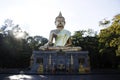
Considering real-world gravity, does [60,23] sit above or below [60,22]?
below

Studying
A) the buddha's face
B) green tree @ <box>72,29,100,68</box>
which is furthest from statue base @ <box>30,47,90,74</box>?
green tree @ <box>72,29,100,68</box>

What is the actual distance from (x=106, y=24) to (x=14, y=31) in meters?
21.7

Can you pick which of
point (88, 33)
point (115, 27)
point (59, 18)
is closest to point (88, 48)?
point (88, 33)

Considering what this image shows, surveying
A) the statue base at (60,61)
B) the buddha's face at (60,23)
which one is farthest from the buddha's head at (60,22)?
the statue base at (60,61)

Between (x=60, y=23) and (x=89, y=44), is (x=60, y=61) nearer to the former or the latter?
(x=60, y=23)

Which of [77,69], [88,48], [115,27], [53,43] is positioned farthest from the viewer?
[88,48]

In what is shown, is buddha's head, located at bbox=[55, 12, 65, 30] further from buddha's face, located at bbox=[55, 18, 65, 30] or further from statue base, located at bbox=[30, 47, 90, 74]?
statue base, located at bbox=[30, 47, 90, 74]

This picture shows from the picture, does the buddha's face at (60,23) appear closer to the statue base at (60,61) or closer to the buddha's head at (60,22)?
the buddha's head at (60,22)

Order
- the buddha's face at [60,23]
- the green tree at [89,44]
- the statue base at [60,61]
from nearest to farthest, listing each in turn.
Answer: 1. the statue base at [60,61]
2. the buddha's face at [60,23]
3. the green tree at [89,44]

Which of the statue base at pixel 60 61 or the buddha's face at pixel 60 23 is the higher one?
the buddha's face at pixel 60 23

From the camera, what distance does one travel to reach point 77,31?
42.3 meters

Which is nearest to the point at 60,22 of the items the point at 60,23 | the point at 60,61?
the point at 60,23

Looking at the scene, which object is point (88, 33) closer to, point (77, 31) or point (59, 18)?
point (77, 31)

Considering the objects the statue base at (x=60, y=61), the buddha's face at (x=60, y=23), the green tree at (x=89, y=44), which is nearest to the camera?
the statue base at (x=60, y=61)
